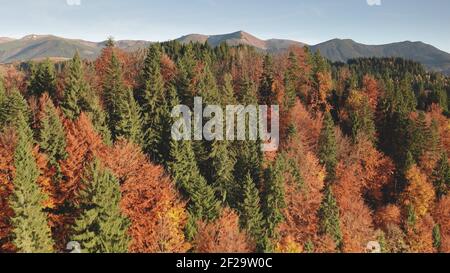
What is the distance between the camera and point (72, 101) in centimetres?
6322

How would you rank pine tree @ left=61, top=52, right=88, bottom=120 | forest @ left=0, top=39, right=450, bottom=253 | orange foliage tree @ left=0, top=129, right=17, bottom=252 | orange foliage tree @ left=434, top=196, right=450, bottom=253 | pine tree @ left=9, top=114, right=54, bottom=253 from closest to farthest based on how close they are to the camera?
1. pine tree @ left=9, top=114, right=54, bottom=253
2. orange foliage tree @ left=0, top=129, right=17, bottom=252
3. forest @ left=0, top=39, right=450, bottom=253
4. pine tree @ left=61, top=52, right=88, bottom=120
5. orange foliage tree @ left=434, top=196, right=450, bottom=253

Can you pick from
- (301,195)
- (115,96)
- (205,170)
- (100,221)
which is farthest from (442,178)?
(100,221)

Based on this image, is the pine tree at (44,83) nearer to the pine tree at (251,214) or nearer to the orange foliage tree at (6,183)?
the orange foliage tree at (6,183)

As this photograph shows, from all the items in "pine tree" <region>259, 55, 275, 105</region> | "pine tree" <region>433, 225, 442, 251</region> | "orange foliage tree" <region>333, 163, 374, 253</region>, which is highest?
"pine tree" <region>259, 55, 275, 105</region>

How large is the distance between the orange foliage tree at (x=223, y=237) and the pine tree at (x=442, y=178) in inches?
2094

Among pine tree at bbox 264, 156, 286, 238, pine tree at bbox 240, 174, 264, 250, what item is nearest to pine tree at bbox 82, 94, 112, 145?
pine tree at bbox 240, 174, 264, 250

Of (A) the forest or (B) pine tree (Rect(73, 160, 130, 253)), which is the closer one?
(B) pine tree (Rect(73, 160, 130, 253))

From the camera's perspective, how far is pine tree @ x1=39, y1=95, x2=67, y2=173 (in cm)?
5194

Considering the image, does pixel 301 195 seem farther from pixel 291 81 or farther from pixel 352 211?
pixel 291 81

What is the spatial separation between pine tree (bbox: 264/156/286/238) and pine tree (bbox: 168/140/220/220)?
27.7ft

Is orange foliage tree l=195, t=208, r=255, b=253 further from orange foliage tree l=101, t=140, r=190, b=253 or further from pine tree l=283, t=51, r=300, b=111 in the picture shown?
pine tree l=283, t=51, r=300, b=111

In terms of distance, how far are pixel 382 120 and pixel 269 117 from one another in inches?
1219
